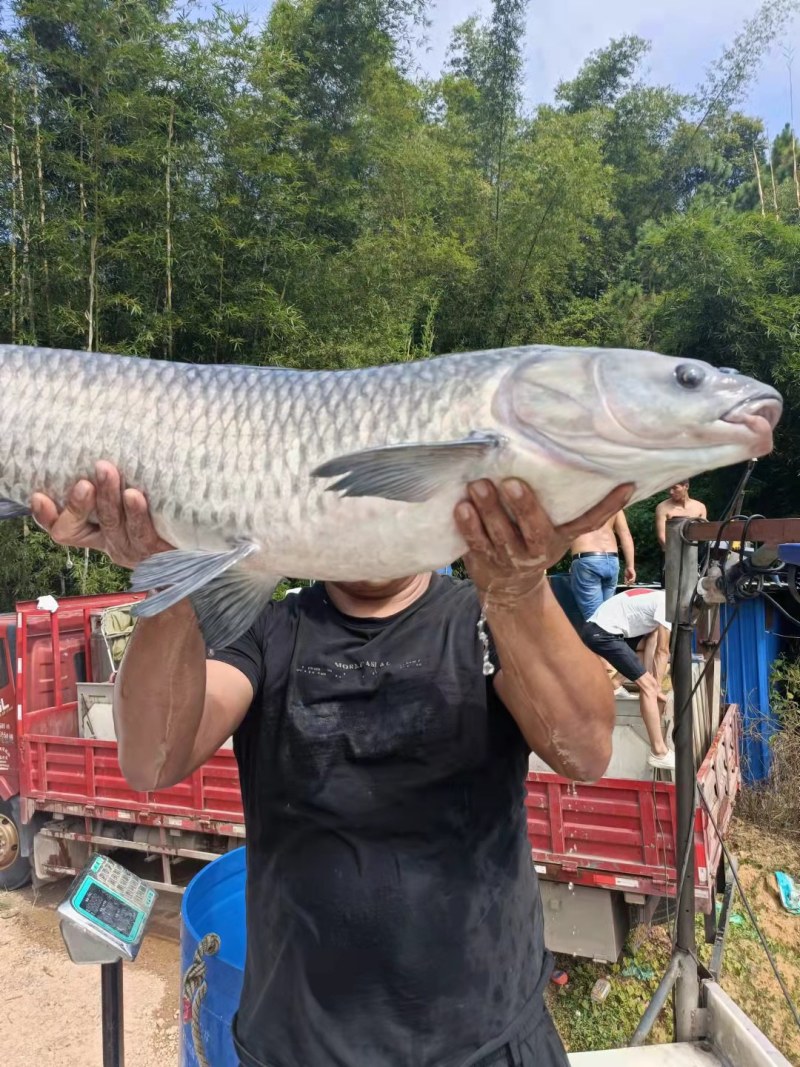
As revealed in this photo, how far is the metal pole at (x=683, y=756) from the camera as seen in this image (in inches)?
133

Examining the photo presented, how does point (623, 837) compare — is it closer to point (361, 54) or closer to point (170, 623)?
point (170, 623)

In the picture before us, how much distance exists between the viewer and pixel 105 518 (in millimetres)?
1938

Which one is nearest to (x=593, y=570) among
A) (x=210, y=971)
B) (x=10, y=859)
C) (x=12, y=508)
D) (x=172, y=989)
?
(x=172, y=989)

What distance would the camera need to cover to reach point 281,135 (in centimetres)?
1048

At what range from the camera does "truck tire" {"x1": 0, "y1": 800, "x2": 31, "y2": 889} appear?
6.30m

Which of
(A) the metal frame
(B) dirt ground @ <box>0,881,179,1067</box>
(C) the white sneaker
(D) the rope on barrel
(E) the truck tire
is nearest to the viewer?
(D) the rope on barrel

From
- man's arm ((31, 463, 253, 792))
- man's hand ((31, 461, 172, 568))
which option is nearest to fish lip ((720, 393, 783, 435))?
man's arm ((31, 463, 253, 792))

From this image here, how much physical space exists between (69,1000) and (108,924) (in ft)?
11.8

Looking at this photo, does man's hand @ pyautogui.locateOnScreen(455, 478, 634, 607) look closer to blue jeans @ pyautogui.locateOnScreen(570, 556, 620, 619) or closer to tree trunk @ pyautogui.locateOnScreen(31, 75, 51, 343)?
blue jeans @ pyautogui.locateOnScreen(570, 556, 620, 619)

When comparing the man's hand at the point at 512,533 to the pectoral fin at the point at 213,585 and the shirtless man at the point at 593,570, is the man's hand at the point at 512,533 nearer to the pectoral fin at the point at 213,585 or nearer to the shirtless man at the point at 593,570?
the pectoral fin at the point at 213,585

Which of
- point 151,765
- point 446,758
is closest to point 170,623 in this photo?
point 151,765

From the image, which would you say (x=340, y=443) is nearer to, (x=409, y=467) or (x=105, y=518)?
(x=409, y=467)

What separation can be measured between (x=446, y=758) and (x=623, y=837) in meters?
2.67

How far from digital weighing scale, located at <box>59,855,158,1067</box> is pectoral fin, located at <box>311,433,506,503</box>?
4.93 feet
